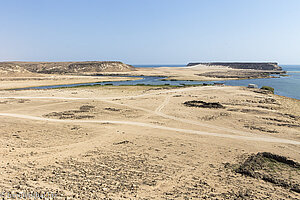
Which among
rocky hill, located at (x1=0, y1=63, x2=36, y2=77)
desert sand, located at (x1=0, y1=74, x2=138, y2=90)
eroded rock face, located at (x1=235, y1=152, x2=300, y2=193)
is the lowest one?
eroded rock face, located at (x1=235, y1=152, x2=300, y2=193)

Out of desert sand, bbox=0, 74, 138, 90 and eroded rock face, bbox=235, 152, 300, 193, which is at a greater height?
desert sand, bbox=0, 74, 138, 90

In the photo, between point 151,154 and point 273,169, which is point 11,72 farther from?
point 273,169

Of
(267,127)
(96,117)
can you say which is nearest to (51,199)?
(96,117)

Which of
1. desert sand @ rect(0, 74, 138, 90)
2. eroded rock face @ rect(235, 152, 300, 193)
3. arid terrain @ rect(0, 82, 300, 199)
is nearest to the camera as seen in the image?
arid terrain @ rect(0, 82, 300, 199)

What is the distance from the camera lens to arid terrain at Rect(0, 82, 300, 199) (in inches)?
413

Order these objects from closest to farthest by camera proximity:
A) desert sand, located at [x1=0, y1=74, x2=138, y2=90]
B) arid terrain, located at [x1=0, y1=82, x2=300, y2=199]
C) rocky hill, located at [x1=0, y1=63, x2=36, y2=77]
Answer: arid terrain, located at [x1=0, y1=82, x2=300, y2=199]
desert sand, located at [x1=0, y1=74, x2=138, y2=90]
rocky hill, located at [x1=0, y1=63, x2=36, y2=77]

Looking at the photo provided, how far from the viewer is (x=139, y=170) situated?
1255 cm

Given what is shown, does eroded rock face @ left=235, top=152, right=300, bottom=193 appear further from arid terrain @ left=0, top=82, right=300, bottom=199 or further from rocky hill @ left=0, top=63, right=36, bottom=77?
rocky hill @ left=0, top=63, right=36, bottom=77

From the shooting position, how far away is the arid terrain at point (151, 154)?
10.5 meters

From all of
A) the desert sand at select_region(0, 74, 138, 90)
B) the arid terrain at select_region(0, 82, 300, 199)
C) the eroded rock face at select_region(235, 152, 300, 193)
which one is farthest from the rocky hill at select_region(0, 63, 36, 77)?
the eroded rock face at select_region(235, 152, 300, 193)

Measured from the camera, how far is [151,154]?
15164 mm

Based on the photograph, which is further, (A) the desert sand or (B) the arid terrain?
(A) the desert sand

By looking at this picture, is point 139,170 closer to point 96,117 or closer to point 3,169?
point 3,169

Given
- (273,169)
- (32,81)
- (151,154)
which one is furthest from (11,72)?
(273,169)
